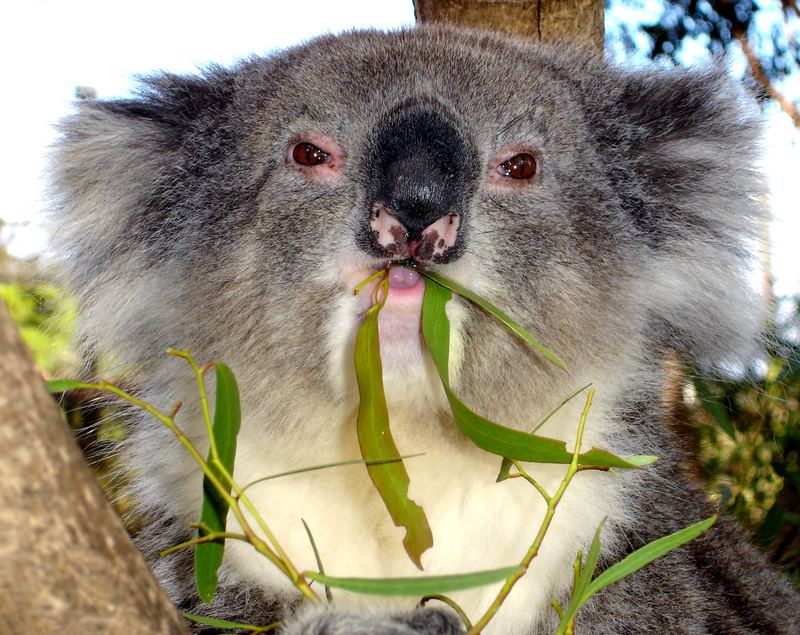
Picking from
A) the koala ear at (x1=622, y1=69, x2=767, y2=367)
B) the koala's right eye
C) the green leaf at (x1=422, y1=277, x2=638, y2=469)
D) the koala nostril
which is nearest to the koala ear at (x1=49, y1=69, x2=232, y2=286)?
the koala's right eye

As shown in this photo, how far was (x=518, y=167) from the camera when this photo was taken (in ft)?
6.17

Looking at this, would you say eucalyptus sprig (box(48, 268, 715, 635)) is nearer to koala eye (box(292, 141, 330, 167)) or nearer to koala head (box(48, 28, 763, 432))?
koala head (box(48, 28, 763, 432))

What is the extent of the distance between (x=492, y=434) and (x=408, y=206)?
0.45 metres

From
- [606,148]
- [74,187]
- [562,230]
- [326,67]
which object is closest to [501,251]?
[562,230]

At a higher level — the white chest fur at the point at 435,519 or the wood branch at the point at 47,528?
the wood branch at the point at 47,528

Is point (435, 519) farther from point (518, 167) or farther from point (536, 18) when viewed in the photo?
point (536, 18)

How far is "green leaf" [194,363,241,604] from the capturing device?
1435mm

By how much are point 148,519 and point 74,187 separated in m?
0.98

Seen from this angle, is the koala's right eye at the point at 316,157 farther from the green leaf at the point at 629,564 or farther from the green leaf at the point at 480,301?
the green leaf at the point at 629,564

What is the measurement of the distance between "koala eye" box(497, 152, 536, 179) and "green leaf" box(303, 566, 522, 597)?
968mm

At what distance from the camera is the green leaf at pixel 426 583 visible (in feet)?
3.68

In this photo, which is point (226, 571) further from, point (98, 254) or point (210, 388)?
A: point (98, 254)

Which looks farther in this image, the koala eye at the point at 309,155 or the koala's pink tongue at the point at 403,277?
the koala eye at the point at 309,155

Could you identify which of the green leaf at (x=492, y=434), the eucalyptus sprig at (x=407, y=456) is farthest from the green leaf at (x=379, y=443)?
the green leaf at (x=492, y=434)
